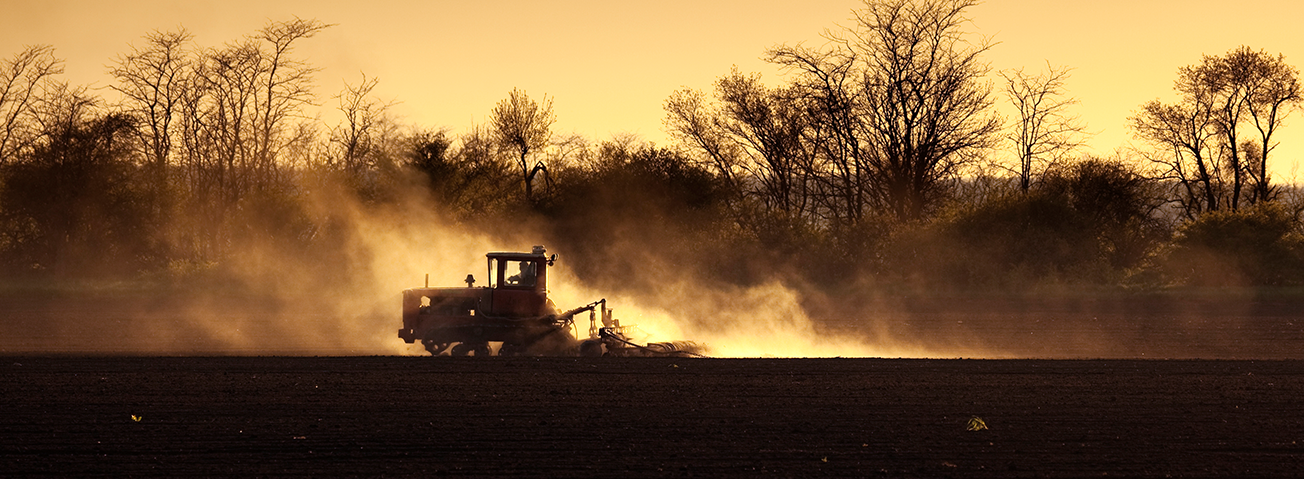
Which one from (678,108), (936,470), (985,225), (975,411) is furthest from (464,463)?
(678,108)

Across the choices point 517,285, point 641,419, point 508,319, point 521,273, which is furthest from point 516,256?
point 641,419

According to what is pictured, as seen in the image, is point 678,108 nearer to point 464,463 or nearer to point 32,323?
point 32,323

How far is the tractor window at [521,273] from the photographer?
20.2m

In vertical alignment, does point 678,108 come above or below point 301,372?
above

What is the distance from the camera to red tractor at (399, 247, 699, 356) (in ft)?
66.5

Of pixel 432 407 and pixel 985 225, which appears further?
pixel 985 225

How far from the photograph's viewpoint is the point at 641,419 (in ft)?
43.5

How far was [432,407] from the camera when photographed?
45.6ft

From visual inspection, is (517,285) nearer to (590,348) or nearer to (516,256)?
(516,256)

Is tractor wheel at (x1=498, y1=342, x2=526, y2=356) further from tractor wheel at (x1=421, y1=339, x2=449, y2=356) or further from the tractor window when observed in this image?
the tractor window

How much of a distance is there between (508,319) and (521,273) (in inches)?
33.7

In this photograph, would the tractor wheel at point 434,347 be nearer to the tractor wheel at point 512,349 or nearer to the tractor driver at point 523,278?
the tractor wheel at point 512,349

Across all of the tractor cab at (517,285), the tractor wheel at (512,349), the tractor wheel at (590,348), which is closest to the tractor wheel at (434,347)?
the tractor wheel at (512,349)

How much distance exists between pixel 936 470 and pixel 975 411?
11.8ft
